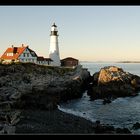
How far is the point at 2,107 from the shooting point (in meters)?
23.4

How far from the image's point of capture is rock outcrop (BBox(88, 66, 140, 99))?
37.7 metres

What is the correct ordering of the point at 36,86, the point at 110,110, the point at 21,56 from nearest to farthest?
the point at 110,110, the point at 36,86, the point at 21,56

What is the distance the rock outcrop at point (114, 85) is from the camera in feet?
124

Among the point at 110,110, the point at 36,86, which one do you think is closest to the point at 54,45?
the point at 36,86

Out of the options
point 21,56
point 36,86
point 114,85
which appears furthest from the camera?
point 21,56

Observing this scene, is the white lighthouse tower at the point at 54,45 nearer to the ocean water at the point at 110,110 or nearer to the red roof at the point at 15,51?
the red roof at the point at 15,51

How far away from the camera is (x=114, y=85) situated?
131 ft

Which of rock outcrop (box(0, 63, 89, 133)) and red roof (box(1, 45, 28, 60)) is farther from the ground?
red roof (box(1, 45, 28, 60))

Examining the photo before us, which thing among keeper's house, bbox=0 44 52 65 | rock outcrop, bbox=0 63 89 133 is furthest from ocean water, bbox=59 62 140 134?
keeper's house, bbox=0 44 52 65

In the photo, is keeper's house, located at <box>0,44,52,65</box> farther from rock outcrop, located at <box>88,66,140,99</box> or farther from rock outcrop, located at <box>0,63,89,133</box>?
rock outcrop, located at <box>88,66,140,99</box>

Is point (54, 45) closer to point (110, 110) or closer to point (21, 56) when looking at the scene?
point (21, 56)

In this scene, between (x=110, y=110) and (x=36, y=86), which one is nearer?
(x=110, y=110)

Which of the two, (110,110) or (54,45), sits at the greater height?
(54,45)

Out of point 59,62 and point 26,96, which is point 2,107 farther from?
point 59,62
